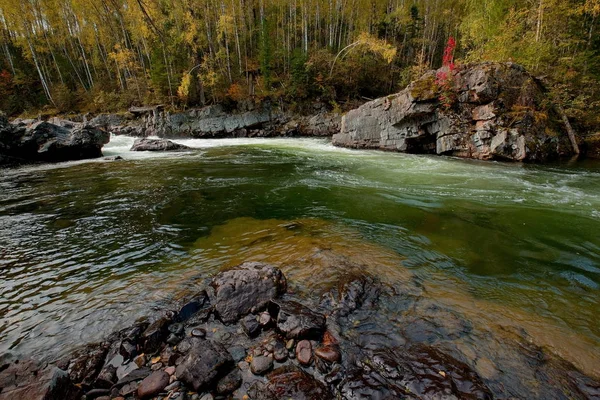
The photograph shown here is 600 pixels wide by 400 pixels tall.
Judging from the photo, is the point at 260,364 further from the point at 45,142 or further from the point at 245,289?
the point at 45,142

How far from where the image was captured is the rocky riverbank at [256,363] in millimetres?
2469

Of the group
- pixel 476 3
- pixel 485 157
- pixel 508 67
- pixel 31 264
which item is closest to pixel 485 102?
pixel 508 67

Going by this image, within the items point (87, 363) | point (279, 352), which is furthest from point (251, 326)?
point (87, 363)

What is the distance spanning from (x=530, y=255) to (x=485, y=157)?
429 inches

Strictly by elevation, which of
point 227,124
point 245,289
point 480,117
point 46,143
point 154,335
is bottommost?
point 154,335

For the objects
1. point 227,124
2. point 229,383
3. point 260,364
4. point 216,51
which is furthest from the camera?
point 216,51

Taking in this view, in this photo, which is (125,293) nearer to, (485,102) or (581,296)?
(581,296)

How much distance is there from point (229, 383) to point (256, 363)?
310 millimetres

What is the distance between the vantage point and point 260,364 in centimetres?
276

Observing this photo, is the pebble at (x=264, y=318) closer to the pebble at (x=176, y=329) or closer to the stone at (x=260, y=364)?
the stone at (x=260, y=364)

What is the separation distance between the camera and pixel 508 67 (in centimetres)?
1416

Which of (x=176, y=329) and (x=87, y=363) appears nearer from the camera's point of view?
(x=87, y=363)

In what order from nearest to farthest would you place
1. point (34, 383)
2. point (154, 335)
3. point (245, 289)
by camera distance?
point (34, 383) < point (154, 335) < point (245, 289)

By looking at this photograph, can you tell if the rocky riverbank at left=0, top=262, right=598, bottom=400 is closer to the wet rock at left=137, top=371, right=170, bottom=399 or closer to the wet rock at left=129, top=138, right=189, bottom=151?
the wet rock at left=137, top=371, right=170, bottom=399
